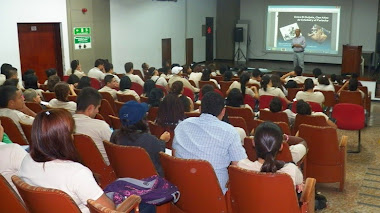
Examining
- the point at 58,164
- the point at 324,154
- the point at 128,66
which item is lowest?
the point at 324,154

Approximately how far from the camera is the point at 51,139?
213cm

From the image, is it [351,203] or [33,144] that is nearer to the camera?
[33,144]

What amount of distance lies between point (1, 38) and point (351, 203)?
7507 mm

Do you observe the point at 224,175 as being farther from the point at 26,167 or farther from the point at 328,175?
the point at 328,175

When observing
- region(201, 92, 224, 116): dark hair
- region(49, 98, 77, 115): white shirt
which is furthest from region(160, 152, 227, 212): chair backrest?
region(49, 98, 77, 115): white shirt

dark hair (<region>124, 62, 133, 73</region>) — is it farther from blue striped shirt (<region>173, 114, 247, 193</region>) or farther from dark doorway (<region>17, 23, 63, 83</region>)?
blue striped shirt (<region>173, 114, 247, 193</region>)

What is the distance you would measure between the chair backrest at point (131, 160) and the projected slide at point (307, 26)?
44.6 ft

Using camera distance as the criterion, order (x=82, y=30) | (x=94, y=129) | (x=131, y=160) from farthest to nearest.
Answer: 1. (x=82, y=30)
2. (x=94, y=129)
3. (x=131, y=160)

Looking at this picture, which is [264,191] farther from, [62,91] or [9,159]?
[62,91]

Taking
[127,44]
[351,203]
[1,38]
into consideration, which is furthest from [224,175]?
[127,44]

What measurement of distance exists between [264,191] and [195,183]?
0.50 m

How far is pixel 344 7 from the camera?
14.7 m

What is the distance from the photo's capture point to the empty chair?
4363 millimetres

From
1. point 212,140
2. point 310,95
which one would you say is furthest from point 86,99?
point 310,95
